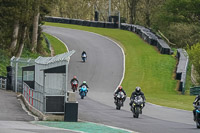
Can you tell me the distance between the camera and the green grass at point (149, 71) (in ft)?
129

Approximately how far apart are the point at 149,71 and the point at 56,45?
15596 mm

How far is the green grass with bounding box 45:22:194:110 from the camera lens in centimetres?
3927

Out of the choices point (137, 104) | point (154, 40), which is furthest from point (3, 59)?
Result: point (137, 104)

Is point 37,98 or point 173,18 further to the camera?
point 173,18

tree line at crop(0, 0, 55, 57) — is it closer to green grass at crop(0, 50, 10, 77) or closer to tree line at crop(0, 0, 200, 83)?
tree line at crop(0, 0, 200, 83)

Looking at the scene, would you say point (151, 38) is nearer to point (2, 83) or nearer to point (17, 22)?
point (17, 22)

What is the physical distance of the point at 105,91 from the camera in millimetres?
42656

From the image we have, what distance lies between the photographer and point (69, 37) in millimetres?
68562

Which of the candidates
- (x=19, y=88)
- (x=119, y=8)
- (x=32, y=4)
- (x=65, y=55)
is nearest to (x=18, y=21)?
(x=32, y=4)

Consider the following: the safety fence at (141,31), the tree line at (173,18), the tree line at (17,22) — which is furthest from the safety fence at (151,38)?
the tree line at (17,22)

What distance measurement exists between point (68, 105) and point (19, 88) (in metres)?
16.5

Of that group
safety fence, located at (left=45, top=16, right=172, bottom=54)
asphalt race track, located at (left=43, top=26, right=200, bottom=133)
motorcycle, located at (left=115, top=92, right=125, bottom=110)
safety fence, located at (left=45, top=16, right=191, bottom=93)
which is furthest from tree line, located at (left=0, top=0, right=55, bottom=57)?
motorcycle, located at (left=115, top=92, right=125, bottom=110)

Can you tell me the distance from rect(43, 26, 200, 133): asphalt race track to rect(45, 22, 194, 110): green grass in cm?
122

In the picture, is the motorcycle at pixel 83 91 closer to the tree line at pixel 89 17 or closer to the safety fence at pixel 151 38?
the tree line at pixel 89 17
